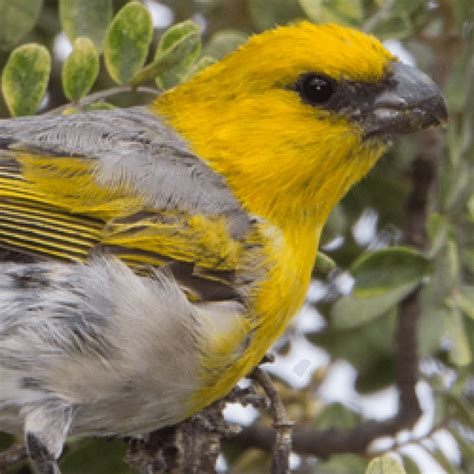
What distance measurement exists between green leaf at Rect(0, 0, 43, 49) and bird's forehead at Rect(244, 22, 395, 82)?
0.71m

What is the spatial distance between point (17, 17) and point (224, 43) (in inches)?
26.5

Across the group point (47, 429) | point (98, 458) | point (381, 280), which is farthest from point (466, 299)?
point (47, 429)

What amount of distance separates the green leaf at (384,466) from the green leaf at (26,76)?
5.30 ft

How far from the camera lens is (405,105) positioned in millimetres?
4836

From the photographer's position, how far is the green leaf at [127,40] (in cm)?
479

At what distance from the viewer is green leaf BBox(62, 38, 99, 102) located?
472cm

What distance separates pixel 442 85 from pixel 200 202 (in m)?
1.06

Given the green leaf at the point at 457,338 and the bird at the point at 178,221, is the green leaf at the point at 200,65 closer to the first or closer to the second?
the bird at the point at 178,221

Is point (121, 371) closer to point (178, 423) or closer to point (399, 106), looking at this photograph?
point (178, 423)

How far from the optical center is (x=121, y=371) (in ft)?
14.7

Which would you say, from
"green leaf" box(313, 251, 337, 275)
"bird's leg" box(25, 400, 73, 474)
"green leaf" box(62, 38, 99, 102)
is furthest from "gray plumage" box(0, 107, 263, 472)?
"green leaf" box(62, 38, 99, 102)

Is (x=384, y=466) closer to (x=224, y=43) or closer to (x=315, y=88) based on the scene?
(x=315, y=88)

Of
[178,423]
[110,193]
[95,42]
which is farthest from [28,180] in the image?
[178,423]

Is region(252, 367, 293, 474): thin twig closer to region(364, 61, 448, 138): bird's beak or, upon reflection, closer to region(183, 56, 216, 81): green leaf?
region(364, 61, 448, 138): bird's beak
